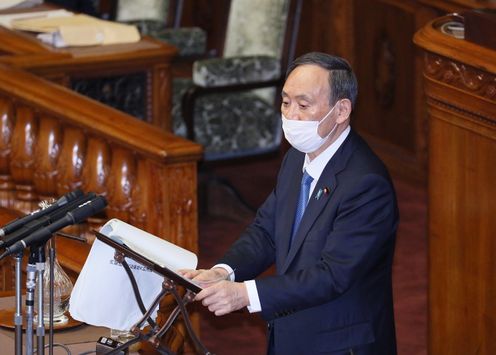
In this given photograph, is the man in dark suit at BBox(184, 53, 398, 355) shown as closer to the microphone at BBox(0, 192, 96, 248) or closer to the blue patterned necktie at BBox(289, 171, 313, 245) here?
the blue patterned necktie at BBox(289, 171, 313, 245)

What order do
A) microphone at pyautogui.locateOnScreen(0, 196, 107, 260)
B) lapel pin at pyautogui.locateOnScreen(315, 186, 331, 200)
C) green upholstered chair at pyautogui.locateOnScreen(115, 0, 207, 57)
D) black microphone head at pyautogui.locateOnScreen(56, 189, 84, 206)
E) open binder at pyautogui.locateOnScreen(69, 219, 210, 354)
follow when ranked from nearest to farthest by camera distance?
microphone at pyautogui.locateOnScreen(0, 196, 107, 260)
open binder at pyautogui.locateOnScreen(69, 219, 210, 354)
black microphone head at pyautogui.locateOnScreen(56, 189, 84, 206)
lapel pin at pyautogui.locateOnScreen(315, 186, 331, 200)
green upholstered chair at pyautogui.locateOnScreen(115, 0, 207, 57)

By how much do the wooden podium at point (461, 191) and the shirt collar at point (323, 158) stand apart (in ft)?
2.07

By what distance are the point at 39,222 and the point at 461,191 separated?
1529mm

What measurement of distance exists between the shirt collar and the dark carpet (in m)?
1.44

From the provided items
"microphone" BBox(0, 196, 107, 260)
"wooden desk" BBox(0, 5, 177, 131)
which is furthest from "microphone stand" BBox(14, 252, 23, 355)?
"wooden desk" BBox(0, 5, 177, 131)

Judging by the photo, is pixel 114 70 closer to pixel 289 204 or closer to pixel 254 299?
pixel 289 204

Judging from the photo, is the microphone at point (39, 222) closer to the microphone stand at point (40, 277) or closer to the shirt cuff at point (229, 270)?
the microphone stand at point (40, 277)

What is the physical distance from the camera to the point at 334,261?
334 cm

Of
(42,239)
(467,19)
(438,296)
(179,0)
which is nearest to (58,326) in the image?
(42,239)

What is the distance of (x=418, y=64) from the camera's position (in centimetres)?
705

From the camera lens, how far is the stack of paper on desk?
5.97 metres

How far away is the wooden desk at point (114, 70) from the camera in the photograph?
5.72 m

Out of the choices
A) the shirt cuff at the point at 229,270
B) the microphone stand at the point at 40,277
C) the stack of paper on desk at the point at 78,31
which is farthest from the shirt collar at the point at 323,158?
the stack of paper on desk at the point at 78,31

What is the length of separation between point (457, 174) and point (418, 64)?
2.99 meters
